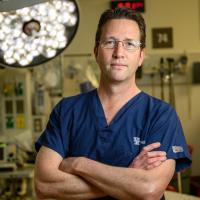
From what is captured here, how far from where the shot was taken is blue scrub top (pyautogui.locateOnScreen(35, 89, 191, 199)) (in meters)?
1.32

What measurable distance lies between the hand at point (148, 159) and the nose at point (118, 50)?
1.08 ft

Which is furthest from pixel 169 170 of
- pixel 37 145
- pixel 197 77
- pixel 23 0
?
pixel 197 77

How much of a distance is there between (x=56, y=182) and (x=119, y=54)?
494 mm

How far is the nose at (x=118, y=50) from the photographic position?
1.32 metres

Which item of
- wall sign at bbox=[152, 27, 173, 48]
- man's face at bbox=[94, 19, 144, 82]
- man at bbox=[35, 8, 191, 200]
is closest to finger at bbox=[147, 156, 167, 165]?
man at bbox=[35, 8, 191, 200]

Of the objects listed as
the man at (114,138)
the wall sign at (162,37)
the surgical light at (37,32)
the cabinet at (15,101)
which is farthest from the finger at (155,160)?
the wall sign at (162,37)

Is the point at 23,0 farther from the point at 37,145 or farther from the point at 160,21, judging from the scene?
the point at 160,21

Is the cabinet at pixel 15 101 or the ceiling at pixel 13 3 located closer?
the ceiling at pixel 13 3

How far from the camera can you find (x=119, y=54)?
1.32 m

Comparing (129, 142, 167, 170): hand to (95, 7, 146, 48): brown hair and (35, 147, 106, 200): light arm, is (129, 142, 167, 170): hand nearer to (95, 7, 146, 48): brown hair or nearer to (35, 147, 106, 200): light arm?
(35, 147, 106, 200): light arm

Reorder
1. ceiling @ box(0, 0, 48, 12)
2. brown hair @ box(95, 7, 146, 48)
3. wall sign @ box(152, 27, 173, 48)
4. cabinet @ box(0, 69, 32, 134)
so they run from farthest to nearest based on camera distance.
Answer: wall sign @ box(152, 27, 173, 48)
cabinet @ box(0, 69, 32, 134)
brown hair @ box(95, 7, 146, 48)
ceiling @ box(0, 0, 48, 12)

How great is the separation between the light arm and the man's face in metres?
0.36

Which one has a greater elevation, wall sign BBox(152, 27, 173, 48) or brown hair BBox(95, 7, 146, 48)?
wall sign BBox(152, 27, 173, 48)

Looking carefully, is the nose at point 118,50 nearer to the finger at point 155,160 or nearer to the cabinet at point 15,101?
the finger at point 155,160
